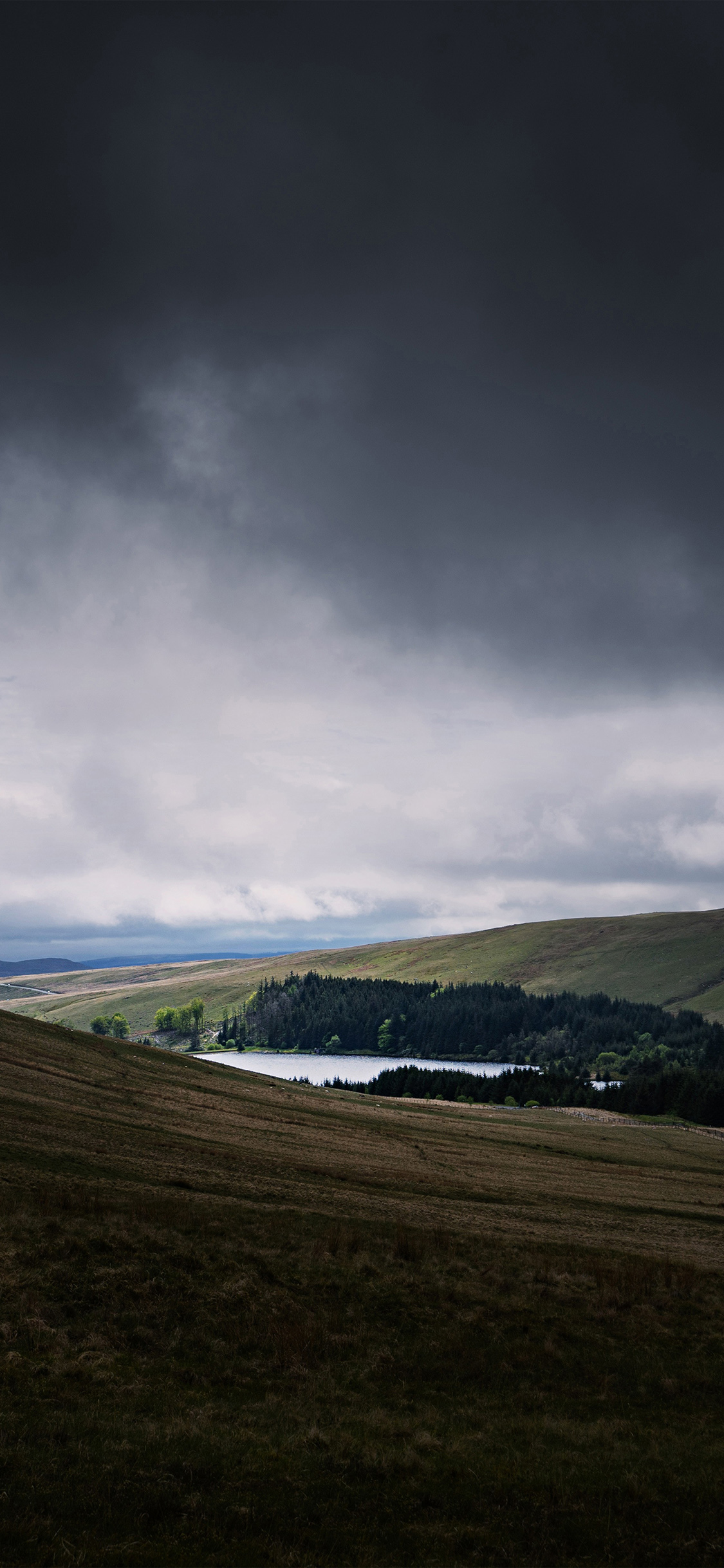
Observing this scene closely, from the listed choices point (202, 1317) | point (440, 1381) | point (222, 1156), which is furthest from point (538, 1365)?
point (222, 1156)

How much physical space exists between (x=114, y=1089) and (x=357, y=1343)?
40407 millimetres

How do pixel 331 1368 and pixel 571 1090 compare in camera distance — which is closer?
pixel 331 1368

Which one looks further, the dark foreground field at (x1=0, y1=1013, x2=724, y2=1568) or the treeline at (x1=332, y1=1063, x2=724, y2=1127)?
the treeline at (x1=332, y1=1063, x2=724, y2=1127)

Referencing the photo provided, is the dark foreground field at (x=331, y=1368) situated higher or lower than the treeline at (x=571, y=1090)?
higher

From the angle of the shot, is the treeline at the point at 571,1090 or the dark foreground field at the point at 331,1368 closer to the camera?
the dark foreground field at the point at 331,1368

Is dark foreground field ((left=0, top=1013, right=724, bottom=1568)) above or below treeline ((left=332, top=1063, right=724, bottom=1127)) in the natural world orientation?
above

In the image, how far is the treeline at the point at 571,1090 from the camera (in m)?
151

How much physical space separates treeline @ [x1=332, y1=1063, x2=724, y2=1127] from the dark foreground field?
414 feet

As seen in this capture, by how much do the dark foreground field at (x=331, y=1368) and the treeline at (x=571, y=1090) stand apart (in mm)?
126280

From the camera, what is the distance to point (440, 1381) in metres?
20.2

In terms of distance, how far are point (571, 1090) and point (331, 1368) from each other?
15620 centimetres

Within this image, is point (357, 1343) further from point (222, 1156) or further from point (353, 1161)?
point (353, 1161)

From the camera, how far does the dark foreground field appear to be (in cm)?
1379

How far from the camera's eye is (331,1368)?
2005 centimetres
